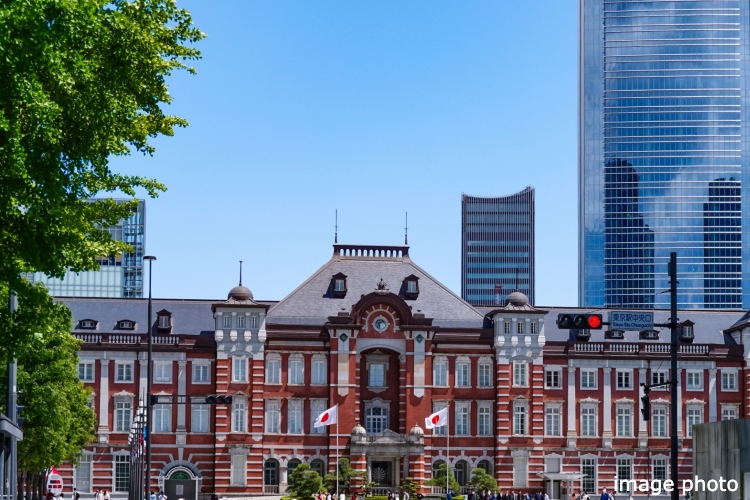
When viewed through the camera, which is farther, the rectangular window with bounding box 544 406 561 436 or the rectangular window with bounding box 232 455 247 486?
the rectangular window with bounding box 544 406 561 436

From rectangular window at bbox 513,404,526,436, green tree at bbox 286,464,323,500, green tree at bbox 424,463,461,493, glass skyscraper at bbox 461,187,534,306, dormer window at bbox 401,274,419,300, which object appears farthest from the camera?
glass skyscraper at bbox 461,187,534,306

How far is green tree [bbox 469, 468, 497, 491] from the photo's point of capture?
87.6 metres

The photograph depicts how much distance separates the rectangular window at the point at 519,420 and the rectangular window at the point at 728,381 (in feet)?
49.8

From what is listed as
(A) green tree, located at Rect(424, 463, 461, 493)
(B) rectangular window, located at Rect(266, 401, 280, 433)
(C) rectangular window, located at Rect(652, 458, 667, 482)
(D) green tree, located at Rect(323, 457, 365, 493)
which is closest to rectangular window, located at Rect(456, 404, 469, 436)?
(A) green tree, located at Rect(424, 463, 461, 493)

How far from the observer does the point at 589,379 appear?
94.8 meters

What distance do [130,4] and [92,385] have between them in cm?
6159

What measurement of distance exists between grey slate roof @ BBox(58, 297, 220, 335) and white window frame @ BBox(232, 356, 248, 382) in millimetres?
3422

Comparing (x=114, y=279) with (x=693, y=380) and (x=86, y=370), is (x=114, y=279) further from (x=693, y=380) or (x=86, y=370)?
(x=693, y=380)

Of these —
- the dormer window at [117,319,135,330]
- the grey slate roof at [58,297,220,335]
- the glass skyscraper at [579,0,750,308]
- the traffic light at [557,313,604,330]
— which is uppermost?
the glass skyscraper at [579,0,750,308]

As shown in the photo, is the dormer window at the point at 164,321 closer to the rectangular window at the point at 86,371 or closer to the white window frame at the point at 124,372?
the white window frame at the point at 124,372

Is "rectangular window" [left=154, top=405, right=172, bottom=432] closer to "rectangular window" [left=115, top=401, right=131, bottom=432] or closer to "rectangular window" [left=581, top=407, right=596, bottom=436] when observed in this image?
"rectangular window" [left=115, top=401, right=131, bottom=432]

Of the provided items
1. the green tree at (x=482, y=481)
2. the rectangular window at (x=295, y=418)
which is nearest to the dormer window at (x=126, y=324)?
the rectangular window at (x=295, y=418)

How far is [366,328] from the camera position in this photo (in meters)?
92.2

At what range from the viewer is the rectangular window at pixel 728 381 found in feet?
315
